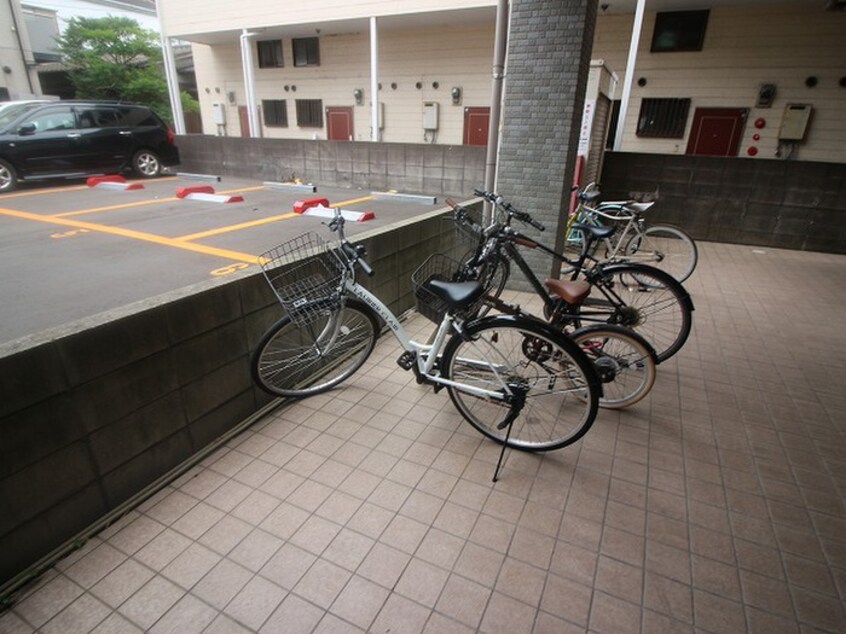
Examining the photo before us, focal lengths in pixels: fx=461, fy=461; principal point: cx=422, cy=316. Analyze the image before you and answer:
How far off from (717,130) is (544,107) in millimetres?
7937

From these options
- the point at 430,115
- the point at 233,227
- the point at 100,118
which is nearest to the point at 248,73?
the point at 100,118

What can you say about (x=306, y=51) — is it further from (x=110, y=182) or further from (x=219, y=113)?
(x=110, y=182)

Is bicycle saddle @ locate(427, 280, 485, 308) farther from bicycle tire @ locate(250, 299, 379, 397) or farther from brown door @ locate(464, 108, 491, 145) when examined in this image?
brown door @ locate(464, 108, 491, 145)

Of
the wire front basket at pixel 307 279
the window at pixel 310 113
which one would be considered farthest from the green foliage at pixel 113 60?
the wire front basket at pixel 307 279

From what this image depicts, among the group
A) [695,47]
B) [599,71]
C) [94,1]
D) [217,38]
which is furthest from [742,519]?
[94,1]

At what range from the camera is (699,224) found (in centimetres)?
780

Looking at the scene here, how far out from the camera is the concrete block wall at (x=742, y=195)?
6.99 meters

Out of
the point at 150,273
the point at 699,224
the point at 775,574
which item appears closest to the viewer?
the point at 775,574

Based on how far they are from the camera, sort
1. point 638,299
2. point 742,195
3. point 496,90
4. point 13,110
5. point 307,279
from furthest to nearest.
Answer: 1. point 13,110
2. point 742,195
3. point 496,90
4. point 638,299
5. point 307,279

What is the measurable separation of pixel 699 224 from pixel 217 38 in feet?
50.1

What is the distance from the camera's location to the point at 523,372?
267 centimetres

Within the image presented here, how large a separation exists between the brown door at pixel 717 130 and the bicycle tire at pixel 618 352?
9954mm

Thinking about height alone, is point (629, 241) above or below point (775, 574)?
above

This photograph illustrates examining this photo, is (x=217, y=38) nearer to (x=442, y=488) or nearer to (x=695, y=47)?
(x=695, y=47)
